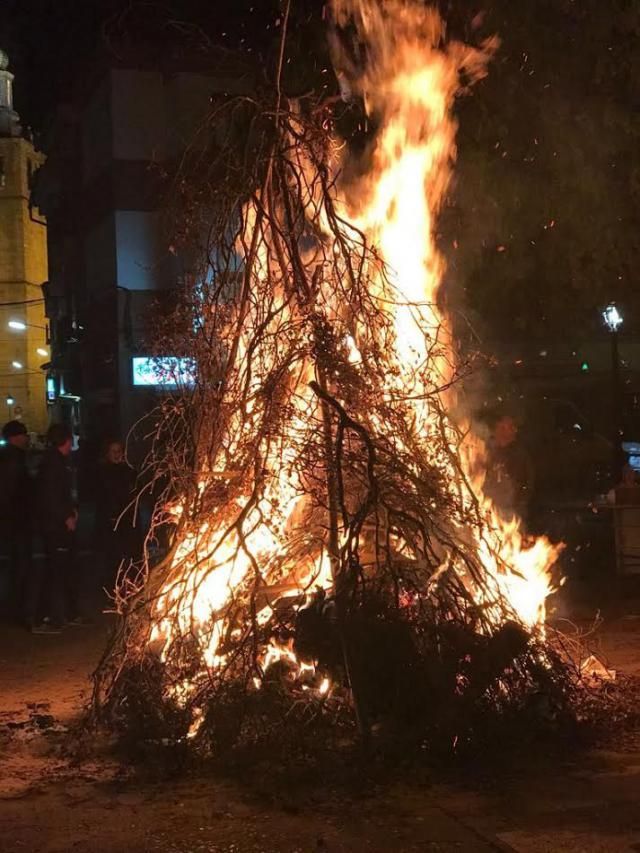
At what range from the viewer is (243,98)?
5422 mm

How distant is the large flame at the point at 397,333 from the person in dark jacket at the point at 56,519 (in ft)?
12.2

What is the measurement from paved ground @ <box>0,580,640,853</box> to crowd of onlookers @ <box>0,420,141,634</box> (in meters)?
3.64

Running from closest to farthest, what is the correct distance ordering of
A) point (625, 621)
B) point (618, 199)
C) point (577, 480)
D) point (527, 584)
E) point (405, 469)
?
point (405, 469) < point (527, 584) < point (625, 621) < point (618, 199) < point (577, 480)

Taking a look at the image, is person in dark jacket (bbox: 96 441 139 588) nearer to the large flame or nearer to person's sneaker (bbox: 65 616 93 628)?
person's sneaker (bbox: 65 616 93 628)

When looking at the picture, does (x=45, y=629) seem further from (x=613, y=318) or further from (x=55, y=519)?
(x=613, y=318)

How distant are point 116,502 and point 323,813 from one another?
211 inches

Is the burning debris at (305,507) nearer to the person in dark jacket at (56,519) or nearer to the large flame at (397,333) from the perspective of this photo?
the large flame at (397,333)

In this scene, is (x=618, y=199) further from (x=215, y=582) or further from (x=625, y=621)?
(x=215, y=582)

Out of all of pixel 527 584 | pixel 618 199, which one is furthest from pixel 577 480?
pixel 527 584

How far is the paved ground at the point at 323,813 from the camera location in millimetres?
3969

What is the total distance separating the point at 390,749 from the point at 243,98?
3637 millimetres

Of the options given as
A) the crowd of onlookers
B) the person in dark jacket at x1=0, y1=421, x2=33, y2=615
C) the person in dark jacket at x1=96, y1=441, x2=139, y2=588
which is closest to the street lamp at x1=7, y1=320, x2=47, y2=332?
the person in dark jacket at x1=0, y1=421, x2=33, y2=615

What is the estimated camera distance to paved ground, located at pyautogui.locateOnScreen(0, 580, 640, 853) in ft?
13.0

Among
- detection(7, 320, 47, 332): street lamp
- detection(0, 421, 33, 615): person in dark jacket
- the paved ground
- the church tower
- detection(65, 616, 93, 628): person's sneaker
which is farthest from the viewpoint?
the church tower
